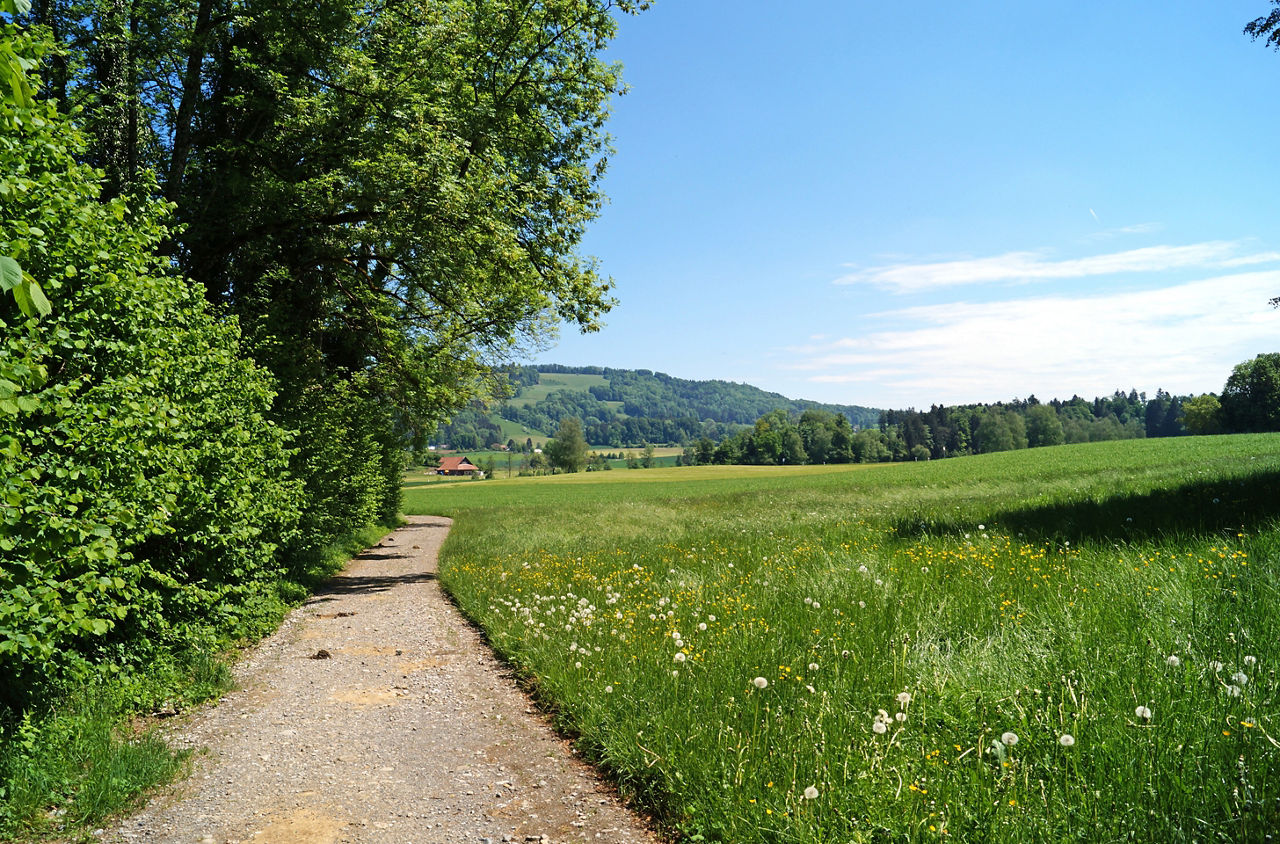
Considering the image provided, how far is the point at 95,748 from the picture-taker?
202 inches

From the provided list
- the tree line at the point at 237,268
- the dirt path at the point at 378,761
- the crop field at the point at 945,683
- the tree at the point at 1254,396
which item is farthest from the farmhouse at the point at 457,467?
the crop field at the point at 945,683

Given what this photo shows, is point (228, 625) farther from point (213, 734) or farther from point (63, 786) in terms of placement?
point (63, 786)

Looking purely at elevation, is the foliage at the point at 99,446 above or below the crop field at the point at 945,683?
above

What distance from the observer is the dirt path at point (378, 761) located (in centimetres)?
439

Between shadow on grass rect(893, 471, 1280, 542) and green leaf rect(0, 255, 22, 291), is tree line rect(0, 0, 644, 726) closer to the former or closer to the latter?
green leaf rect(0, 255, 22, 291)

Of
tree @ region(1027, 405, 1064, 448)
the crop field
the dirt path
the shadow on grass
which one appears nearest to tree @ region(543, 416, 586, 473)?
tree @ region(1027, 405, 1064, 448)

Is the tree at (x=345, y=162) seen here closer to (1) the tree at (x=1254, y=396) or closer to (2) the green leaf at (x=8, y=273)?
(2) the green leaf at (x=8, y=273)

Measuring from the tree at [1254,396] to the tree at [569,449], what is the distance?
4185 inches

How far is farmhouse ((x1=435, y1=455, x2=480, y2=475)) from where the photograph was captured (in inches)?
6308

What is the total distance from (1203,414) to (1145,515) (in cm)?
12929

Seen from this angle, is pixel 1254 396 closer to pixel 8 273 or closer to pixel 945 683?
pixel 945 683

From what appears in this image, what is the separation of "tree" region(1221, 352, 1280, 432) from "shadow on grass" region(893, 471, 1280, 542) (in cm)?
10194

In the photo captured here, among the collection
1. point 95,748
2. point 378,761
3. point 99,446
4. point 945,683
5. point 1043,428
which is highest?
point 1043,428

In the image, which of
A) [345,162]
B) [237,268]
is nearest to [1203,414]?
[345,162]
